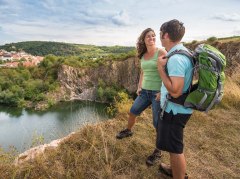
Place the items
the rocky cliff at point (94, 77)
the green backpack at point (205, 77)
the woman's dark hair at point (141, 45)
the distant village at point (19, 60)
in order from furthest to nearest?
the distant village at point (19, 60), the rocky cliff at point (94, 77), the woman's dark hair at point (141, 45), the green backpack at point (205, 77)

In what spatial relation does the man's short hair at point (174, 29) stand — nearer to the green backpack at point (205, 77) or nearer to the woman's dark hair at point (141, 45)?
the green backpack at point (205, 77)

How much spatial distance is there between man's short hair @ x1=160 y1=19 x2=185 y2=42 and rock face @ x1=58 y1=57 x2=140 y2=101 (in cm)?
4212

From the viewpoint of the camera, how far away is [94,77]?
48.8m

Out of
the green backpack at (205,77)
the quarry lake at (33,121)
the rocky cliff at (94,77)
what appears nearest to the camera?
the green backpack at (205,77)

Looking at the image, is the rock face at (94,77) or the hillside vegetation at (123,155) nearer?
the hillside vegetation at (123,155)

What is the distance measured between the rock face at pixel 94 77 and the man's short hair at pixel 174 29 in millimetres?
42117

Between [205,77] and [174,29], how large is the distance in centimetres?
42

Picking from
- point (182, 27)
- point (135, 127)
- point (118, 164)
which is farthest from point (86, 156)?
point (182, 27)

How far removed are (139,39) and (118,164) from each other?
1.33 metres

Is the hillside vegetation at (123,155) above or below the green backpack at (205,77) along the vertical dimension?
below

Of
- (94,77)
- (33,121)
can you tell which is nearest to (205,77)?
(33,121)

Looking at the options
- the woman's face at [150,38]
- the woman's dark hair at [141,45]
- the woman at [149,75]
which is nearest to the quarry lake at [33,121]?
the woman at [149,75]

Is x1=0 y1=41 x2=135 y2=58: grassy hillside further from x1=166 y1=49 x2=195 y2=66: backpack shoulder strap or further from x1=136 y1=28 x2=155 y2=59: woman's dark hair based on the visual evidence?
x1=166 y1=49 x2=195 y2=66: backpack shoulder strap

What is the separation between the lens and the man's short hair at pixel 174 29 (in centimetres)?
192
